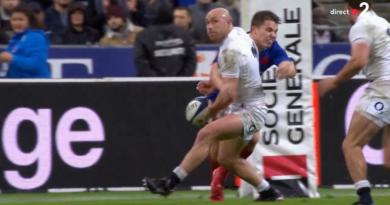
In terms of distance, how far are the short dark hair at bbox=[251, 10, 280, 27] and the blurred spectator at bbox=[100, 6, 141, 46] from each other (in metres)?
6.81

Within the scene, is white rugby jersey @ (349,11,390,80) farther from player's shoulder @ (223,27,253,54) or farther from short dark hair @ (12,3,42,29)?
short dark hair @ (12,3,42,29)

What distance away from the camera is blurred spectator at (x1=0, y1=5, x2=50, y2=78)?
16.6 meters

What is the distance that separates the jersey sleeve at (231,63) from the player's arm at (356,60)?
3.46 ft

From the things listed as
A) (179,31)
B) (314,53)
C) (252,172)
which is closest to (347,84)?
(179,31)

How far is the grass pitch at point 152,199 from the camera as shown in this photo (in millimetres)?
13914

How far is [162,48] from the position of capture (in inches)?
672

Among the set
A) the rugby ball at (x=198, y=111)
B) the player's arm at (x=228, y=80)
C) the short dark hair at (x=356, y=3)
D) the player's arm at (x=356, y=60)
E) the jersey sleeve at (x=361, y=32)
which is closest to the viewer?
the player's arm at (x=356, y=60)

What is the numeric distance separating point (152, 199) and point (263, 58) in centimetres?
203

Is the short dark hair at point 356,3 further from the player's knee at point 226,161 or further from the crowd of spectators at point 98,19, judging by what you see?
the crowd of spectators at point 98,19

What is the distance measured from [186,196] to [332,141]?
7.08 feet

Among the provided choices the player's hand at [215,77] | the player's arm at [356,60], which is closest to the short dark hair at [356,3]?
the player's arm at [356,60]

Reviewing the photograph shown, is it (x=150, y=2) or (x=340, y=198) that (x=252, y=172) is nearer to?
(x=340, y=198)

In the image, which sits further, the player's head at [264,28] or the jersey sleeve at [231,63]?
the player's head at [264,28]

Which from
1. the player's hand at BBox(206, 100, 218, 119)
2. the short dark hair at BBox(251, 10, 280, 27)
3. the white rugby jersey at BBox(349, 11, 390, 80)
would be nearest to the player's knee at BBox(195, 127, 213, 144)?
the player's hand at BBox(206, 100, 218, 119)
